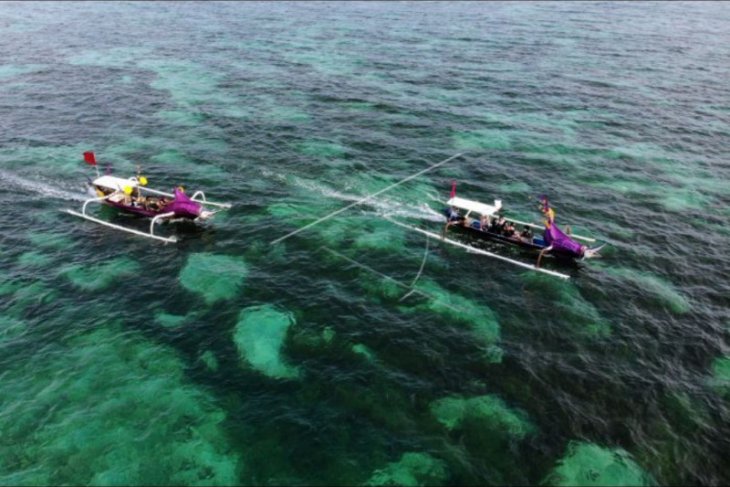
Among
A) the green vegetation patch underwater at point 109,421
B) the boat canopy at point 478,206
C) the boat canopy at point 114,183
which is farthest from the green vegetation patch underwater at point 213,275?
the boat canopy at point 478,206

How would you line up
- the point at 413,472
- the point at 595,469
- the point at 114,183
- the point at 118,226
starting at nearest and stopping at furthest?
1. the point at 413,472
2. the point at 595,469
3. the point at 118,226
4. the point at 114,183

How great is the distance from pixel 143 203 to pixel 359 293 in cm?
2622

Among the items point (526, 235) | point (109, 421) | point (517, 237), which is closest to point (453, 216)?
point (517, 237)

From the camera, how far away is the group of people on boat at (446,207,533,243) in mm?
49562

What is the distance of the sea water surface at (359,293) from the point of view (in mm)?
30406

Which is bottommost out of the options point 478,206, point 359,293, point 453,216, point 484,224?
point 359,293

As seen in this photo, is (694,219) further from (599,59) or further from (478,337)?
(599,59)

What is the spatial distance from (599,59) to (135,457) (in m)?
119

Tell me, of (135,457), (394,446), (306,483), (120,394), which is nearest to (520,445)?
(394,446)

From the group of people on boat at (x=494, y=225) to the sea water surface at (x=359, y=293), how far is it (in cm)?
295

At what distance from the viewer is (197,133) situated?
73812 millimetres

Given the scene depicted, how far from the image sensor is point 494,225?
5034 cm

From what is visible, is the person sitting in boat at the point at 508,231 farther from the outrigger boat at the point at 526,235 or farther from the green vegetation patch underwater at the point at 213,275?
the green vegetation patch underwater at the point at 213,275

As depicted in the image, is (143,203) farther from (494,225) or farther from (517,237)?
(517,237)
